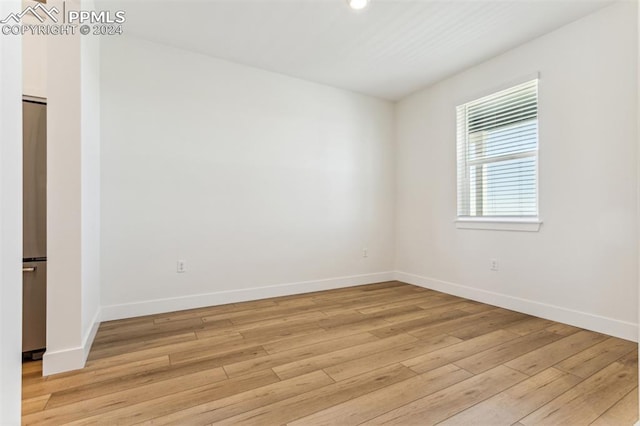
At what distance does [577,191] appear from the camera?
2568mm

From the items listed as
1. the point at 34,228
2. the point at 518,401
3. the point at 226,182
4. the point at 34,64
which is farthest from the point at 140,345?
the point at 518,401

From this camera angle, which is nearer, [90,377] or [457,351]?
[90,377]

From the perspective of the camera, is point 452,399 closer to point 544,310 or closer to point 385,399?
point 385,399

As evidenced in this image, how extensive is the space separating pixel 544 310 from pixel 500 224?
87 cm

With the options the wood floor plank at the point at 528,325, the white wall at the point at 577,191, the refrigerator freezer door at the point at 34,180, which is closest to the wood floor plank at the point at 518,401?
the wood floor plank at the point at 528,325

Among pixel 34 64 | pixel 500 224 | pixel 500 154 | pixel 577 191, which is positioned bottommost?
pixel 500 224

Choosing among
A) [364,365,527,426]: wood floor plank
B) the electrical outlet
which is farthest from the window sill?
[364,365,527,426]: wood floor plank

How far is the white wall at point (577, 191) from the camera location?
7.56ft

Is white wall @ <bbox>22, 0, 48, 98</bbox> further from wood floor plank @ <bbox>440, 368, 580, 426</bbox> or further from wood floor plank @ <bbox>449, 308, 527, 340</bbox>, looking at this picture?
wood floor plank @ <bbox>449, 308, 527, 340</bbox>

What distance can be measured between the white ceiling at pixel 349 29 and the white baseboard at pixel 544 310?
246cm

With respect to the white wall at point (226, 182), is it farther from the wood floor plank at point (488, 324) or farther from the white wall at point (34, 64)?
the wood floor plank at point (488, 324)

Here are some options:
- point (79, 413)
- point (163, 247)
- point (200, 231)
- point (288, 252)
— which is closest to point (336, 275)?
point (288, 252)

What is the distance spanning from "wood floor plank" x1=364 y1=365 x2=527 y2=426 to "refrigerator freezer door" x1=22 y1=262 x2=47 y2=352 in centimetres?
209

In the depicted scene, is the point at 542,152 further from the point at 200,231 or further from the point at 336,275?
the point at 200,231
